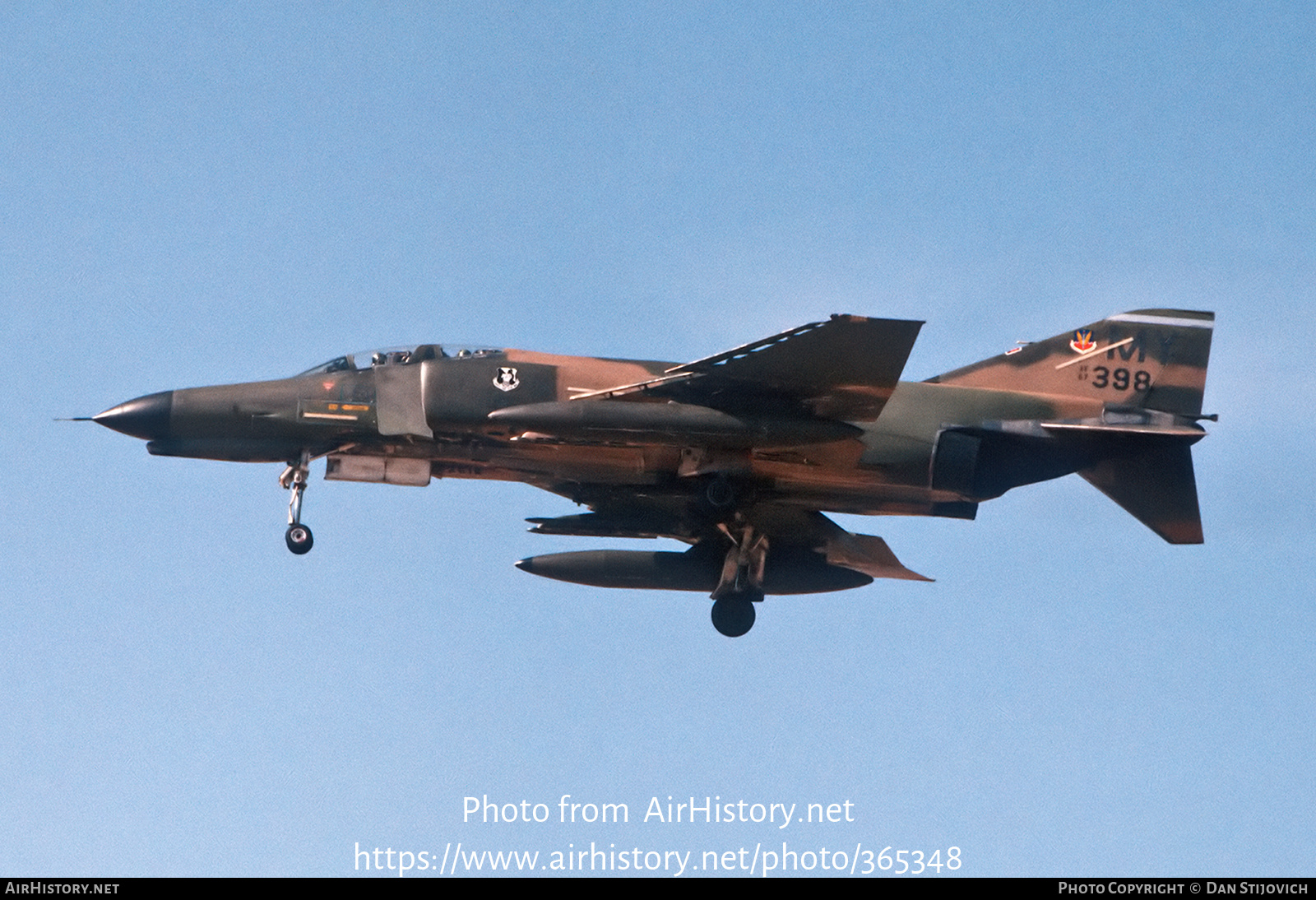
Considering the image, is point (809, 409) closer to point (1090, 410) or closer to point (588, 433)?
point (588, 433)

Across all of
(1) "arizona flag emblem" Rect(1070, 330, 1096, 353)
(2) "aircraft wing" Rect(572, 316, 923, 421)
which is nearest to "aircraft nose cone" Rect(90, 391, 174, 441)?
(2) "aircraft wing" Rect(572, 316, 923, 421)

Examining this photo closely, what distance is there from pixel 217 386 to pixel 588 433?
531 cm

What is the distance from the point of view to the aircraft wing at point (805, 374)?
2047cm

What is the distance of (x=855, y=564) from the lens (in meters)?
24.8

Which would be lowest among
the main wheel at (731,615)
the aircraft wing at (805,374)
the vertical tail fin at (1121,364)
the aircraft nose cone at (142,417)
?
the main wheel at (731,615)

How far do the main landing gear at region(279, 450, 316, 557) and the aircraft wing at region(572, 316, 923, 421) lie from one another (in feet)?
12.9

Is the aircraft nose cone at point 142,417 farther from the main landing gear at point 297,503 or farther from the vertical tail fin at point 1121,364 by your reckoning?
the vertical tail fin at point 1121,364

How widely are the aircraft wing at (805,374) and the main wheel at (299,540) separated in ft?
13.3

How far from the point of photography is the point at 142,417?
22.7 metres

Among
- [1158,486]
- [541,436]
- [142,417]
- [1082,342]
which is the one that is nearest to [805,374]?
[541,436]

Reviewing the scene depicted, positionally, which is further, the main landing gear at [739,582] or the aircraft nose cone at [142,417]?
the main landing gear at [739,582]

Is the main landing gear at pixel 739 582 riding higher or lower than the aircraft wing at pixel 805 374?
lower

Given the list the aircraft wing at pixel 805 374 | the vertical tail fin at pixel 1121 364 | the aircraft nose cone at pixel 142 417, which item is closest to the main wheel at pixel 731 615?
the aircraft wing at pixel 805 374
